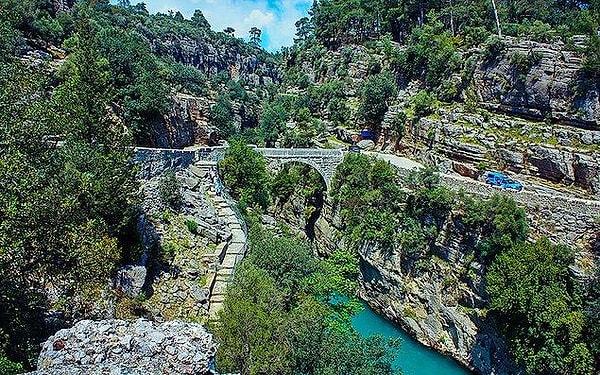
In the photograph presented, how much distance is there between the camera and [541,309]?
18.0 metres

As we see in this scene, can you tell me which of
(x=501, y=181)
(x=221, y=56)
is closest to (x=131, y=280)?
(x=501, y=181)

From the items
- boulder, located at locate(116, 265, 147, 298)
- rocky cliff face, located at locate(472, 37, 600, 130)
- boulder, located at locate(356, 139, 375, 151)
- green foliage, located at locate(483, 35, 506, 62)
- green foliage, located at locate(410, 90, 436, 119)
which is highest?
green foliage, located at locate(483, 35, 506, 62)

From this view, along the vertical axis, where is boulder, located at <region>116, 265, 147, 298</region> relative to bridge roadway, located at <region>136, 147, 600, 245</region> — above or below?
below

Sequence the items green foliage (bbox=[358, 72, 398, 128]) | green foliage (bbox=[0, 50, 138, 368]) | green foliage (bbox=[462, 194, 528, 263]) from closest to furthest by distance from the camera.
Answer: green foliage (bbox=[0, 50, 138, 368])
green foliage (bbox=[462, 194, 528, 263])
green foliage (bbox=[358, 72, 398, 128])

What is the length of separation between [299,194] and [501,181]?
15980 mm

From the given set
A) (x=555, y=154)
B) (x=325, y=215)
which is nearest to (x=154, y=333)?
(x=555, y=154)

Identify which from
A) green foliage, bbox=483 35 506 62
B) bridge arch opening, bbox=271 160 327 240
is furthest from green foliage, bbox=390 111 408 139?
green foliage, bbox=483 35 506 62

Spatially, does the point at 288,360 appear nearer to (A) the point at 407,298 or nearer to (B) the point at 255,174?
(A) the point at 407,298

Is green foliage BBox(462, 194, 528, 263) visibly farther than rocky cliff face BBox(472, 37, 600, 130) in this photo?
No

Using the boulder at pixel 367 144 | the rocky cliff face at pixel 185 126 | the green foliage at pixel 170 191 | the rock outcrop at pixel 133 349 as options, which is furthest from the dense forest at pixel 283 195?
the green foliage at pixel 170 191

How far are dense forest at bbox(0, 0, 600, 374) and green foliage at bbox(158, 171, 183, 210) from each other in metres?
2.62

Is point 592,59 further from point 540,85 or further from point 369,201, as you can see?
point 369,201

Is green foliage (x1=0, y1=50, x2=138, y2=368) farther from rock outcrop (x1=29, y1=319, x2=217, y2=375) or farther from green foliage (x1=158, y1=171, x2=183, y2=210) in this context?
green foliage (x1=158, y1=171, x2=183, y2=210)

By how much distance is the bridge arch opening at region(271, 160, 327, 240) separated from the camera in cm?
3484
